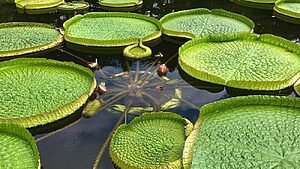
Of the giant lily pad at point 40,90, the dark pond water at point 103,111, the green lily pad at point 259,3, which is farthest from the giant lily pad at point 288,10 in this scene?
the giant lily pad at point 40,90

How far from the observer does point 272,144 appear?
2.65 m

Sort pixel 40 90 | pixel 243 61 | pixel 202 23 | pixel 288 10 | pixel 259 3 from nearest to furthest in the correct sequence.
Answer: pixel 40 90 < pixel 243 61 < pixel 202 23 < pixel 288 10 < pixel 259 3

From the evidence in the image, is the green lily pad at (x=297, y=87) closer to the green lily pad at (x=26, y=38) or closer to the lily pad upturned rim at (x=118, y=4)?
the green lily pad at (x=26, y=38)

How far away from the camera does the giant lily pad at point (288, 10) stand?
5.64 meters

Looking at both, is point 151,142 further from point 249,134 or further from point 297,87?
point 297,87

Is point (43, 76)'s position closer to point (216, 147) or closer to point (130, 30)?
point (130, 30)

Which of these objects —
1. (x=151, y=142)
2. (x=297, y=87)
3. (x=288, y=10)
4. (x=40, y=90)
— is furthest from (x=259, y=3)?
(x=151, y=142)

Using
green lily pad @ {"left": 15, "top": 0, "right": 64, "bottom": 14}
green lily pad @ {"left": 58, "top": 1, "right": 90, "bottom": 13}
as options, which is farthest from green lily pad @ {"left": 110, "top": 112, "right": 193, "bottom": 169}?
green lily pad @ {"left": 15, "top": 0, "right": 64, "bottom": 14}

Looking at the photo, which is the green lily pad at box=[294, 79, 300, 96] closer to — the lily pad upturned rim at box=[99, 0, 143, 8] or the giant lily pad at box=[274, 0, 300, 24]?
the giant lily pad at box=[274, 0, 300, 24]

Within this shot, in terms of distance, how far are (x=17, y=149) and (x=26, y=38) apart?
235 cm

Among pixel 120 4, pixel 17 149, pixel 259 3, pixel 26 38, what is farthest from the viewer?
pixel 259 3

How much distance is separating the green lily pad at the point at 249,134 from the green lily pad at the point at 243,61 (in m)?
0.47

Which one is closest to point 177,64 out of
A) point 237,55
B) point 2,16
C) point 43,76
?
point 237,55

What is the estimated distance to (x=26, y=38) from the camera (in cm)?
474
